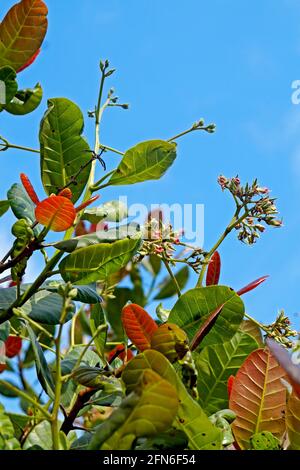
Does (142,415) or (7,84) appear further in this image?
(7,84)

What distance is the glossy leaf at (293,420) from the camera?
1.26 m

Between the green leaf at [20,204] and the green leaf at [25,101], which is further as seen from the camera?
the green leaf at [25,101]

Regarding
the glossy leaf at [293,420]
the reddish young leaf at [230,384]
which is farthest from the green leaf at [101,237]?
the glossy leaf at [293,420]

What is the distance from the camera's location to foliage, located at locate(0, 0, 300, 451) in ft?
3.72

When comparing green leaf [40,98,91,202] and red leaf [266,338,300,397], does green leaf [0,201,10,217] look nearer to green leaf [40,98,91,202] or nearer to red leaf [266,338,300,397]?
green leaf [40,98,91,202]

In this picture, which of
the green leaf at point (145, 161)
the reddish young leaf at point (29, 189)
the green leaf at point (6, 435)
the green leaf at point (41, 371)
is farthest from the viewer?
the reddish young leaf at point (29, 189)

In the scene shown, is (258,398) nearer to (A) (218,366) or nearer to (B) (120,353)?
(A) (218,366)

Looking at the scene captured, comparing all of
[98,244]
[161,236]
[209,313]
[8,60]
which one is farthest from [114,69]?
[209,313]

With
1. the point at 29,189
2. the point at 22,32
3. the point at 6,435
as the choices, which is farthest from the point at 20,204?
the point at 6,435

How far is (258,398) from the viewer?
136 centimetres

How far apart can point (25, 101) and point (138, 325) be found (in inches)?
27.1

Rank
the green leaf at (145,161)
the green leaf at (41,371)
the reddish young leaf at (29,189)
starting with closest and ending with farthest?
the green leaf at (41,371) → the green leaf at (145,161) → the reddish young leaf at (29,189)

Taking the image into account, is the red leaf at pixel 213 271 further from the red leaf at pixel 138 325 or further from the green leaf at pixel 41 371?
the green leaf at pixel 41 371
